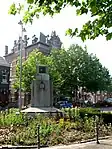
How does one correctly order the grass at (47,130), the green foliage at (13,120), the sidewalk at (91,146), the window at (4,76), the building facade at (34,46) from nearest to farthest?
the sidewalk at (91,146)
the grass at (47,130)
the green foliage at (13,120)
the window at (4,76)
the building facade at (34,46)

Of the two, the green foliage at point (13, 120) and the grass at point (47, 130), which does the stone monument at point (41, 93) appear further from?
the green foliage at point (13, 120)

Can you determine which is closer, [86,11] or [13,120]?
[86,11]

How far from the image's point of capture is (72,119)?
62.8 feet

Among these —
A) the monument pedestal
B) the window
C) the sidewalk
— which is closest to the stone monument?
the monument pedestal

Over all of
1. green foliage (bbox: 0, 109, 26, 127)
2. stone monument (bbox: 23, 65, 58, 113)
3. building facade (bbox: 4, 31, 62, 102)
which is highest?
building facade (bbox: 4, 31, 62, 102)

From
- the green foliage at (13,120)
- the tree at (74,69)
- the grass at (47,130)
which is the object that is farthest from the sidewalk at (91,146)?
the tree at (74,69)

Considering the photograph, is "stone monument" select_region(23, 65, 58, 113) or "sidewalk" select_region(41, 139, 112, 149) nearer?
"sidewalk" select_region(41, 139, 112, 149)

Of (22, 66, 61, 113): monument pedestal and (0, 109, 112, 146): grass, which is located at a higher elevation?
(22, 66, 61, 113): monument pedestal

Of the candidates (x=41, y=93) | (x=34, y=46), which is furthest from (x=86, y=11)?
(x=34, y=46)

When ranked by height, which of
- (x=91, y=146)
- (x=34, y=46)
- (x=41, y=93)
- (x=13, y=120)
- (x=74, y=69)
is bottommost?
(x=91, y=146)

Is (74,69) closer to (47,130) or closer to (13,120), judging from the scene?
(13,120)

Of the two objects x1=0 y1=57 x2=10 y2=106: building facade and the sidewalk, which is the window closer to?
x1=0 y1=57 x2=10 y2=106: building facade

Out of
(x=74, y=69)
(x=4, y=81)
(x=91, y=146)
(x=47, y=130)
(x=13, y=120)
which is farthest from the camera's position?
(x=4, y=81)

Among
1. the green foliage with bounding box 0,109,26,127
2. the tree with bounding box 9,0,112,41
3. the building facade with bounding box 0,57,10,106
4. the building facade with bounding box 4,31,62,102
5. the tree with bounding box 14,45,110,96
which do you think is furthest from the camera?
the building facade with bounding box 4,31,62,102
